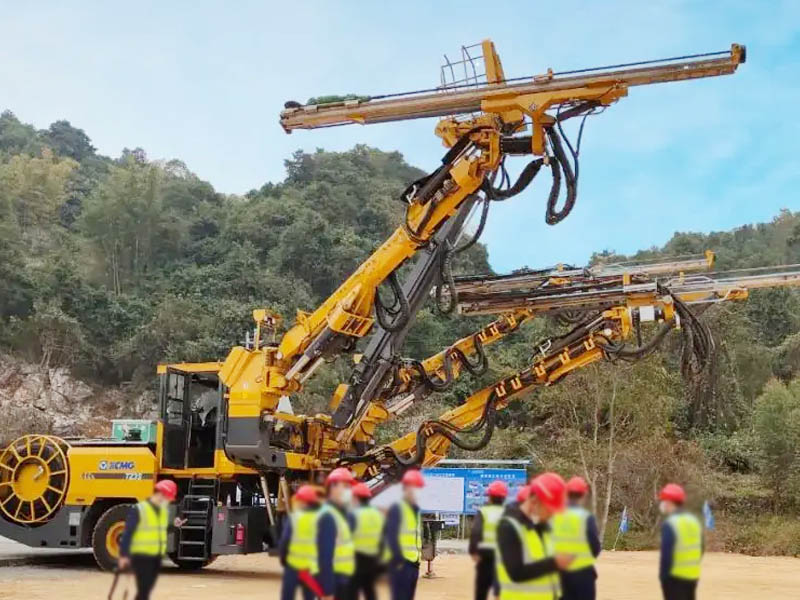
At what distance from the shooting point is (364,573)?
23.5 feet

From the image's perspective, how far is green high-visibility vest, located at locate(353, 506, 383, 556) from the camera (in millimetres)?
7168

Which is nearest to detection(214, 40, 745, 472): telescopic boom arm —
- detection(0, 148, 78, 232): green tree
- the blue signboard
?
the blue signboard

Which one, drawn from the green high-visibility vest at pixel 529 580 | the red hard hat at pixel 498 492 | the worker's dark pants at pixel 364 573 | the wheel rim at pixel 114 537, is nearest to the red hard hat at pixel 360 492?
the worker's dark pants at pixel 364 573

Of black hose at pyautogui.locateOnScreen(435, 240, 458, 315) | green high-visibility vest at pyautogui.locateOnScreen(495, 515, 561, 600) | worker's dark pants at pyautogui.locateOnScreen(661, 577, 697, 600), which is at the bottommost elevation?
worker's dark pants at pyautogui.locateOnScreen(661, 577, 697, 600)

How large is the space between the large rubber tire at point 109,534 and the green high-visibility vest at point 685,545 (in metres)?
10.7

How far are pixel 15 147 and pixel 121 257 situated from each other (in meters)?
29.9

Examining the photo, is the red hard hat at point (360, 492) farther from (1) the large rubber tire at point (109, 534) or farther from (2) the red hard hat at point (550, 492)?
(1) the large rubber tire at point (109, 534)

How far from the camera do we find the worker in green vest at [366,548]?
715 centimetres

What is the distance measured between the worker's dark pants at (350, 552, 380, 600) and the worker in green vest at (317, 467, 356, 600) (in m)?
0.08

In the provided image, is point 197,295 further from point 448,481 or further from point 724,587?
point 724,587

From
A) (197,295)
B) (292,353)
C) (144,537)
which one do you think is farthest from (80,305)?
(144,537)

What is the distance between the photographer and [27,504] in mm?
15578

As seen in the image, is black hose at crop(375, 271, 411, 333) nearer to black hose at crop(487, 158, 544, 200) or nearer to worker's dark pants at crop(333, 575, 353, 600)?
black hose at crop(487, 158, 544, 200)

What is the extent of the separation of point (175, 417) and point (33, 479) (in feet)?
9.08
